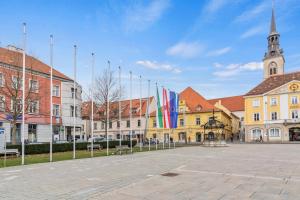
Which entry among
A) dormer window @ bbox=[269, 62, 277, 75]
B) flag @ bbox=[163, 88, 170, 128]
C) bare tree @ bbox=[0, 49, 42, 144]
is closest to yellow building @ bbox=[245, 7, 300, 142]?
dormer window @ bbox=[269, 62, 277, 75]

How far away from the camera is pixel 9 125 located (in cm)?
3778

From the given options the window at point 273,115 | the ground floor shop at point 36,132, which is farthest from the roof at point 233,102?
the ground floor shop at point 36,132

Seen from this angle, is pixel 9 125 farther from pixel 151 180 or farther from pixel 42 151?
pixel 151 180

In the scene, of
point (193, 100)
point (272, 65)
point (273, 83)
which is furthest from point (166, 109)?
point (272, 65)

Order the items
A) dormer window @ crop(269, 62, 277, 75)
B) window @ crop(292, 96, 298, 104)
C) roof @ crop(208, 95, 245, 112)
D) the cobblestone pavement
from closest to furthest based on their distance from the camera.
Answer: the cobblestone pavement, window @ crop(292, 96, 298, 104), dormer window @ crop(269, 62, 277, 75), roof @ crop(208, 95, 245, 112)

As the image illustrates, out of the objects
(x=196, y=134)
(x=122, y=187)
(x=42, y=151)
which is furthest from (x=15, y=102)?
(x=196, y=134)

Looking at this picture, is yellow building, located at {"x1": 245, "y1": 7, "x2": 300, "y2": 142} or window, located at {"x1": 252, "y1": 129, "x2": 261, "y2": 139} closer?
yellow building, located at {"x1": 245, "y1": 7, "x2": 300, "y2": 142}

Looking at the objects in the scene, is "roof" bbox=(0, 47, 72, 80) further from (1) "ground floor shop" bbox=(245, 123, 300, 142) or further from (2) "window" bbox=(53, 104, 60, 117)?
(1) "ground floor shop" bbox=(245, 123, 300, 142)

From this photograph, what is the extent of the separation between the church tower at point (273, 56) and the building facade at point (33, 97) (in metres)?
67.7

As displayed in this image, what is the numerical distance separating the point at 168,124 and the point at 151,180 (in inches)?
873

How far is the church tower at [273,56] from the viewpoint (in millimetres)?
89062

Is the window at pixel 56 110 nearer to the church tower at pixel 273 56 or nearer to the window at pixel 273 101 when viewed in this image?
the window at pixel 273 101

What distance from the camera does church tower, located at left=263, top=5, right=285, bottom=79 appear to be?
292ft

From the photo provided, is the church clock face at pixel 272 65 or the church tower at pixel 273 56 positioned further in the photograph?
the church clock face at pixel 272 65
